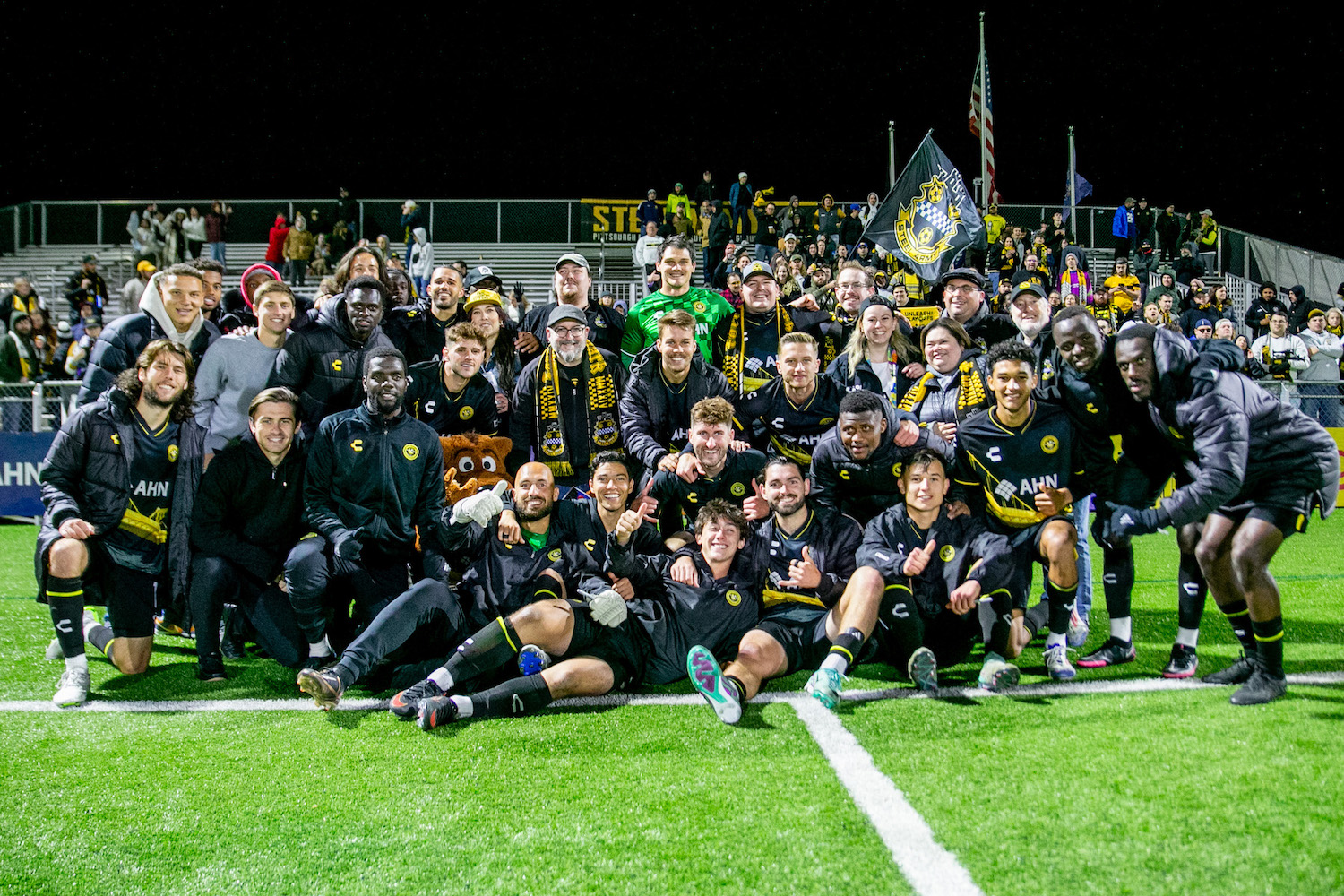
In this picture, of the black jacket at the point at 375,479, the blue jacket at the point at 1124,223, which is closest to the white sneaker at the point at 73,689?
the black jacket at the point at 375,479

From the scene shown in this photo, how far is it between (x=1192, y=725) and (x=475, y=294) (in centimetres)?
481

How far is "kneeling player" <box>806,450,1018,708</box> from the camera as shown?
4.63 metres

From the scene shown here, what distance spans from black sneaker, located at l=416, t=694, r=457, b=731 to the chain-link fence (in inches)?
379

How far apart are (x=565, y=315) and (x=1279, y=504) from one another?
12.8 feet

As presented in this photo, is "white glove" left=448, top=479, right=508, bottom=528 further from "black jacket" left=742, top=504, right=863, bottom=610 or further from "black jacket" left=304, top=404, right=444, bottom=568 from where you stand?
"black jacket" left=742, top=504, right=863, bottom=610

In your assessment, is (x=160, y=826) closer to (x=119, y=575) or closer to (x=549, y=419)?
(x=119, y=575)

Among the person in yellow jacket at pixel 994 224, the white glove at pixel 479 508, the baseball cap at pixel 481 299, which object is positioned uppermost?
the person in yellow jacket at pixel 994 224

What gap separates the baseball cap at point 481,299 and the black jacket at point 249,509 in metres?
1.66

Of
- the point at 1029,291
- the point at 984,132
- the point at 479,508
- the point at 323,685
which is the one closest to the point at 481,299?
the point at 479,508

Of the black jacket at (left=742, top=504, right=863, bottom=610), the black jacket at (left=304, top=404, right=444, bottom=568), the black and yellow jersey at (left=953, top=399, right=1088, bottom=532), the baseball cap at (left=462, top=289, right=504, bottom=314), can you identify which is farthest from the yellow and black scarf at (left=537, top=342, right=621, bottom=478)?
the black and yellow jersey at (left=953, top=399, right=1088, bottom=532)

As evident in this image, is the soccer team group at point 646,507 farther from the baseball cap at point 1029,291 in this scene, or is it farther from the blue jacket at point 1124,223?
the blue jacket at point 1124,223

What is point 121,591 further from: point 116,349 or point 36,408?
point 36,408

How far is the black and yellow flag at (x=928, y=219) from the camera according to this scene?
9461 mm

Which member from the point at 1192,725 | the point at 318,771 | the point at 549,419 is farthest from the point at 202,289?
the point at 1192,725
